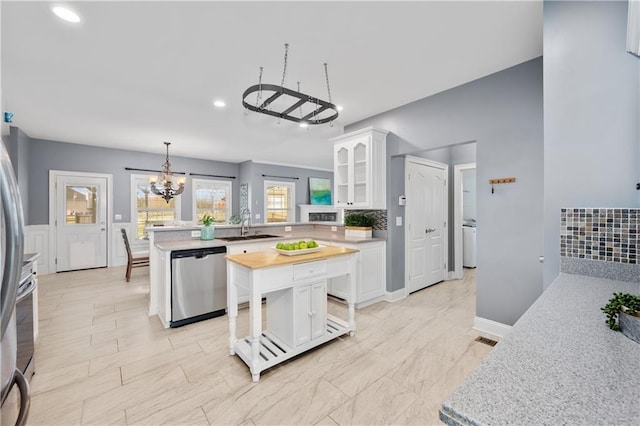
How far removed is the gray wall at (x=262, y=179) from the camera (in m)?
7.55

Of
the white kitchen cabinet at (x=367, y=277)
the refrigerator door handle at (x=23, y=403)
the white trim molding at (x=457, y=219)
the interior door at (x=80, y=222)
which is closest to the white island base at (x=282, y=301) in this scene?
the white kitchen cabinet at (x=367, y=277)

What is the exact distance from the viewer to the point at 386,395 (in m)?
1.88

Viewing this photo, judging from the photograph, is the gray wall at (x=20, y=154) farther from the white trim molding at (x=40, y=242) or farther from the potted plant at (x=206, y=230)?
the potted plant at (x=206, y=230)

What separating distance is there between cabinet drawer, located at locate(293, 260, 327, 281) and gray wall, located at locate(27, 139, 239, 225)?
5.22 meters

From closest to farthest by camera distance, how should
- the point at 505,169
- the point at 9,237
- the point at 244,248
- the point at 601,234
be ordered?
the point at 9,237
the point at 601,234
the point at 505,169
the point at 244,248

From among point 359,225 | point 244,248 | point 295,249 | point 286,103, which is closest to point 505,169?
point 359,225

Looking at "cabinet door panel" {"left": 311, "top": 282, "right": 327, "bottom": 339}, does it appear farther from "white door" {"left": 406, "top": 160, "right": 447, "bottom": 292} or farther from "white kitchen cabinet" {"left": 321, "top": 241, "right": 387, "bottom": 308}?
"white door" {"left": 406, "top": 160, "right": 447, "bottom": 292}

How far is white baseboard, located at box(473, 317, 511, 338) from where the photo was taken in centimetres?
272

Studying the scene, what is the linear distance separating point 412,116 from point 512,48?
1293mm

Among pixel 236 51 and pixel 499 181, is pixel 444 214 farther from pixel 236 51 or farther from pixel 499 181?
pixel 236 51

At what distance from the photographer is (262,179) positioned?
25.3 ft

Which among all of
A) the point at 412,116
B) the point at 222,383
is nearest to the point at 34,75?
the point at 222,383

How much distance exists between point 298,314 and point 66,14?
283 cm

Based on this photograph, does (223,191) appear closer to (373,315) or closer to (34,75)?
(34,75)
